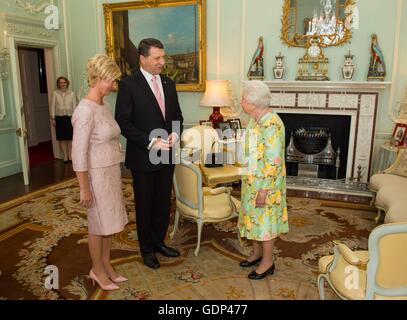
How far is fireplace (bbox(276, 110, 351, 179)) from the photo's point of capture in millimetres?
5363

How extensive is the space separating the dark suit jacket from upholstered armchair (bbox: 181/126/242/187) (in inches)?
56.8

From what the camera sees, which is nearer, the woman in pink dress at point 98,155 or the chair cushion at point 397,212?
the woman in pink dress at point 98,155

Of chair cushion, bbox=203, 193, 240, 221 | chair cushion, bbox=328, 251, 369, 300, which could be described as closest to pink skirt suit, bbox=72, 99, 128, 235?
chair cushion, bbox=203, 193, 240, 221

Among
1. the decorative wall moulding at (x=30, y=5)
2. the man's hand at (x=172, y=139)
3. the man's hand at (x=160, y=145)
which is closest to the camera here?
the man's hand at (x=160, y=145)

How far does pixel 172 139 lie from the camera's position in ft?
8.65

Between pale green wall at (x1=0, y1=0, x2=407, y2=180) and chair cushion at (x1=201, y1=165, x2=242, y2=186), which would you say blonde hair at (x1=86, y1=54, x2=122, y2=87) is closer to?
chair cushion at (x1=201, y1=165, x2=242, y2=186)

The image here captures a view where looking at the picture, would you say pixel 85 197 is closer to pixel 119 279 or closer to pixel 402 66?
pixel 119 279

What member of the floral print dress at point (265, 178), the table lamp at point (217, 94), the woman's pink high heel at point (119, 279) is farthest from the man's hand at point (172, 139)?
the table lamp at point (217, 94)

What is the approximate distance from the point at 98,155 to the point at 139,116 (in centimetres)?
51

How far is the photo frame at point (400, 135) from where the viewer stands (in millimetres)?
4533

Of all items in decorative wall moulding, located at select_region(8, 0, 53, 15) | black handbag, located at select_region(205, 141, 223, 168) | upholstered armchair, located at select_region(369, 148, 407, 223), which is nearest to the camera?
upholstered armchair, located at select_region(369, 148, 407, 223)

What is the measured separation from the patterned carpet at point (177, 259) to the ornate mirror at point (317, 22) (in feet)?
7.91

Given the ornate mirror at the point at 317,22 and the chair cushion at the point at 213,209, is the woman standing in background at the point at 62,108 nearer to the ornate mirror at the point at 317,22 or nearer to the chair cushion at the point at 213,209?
the ornate mirror at the point at 317,22

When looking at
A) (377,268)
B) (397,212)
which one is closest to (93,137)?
(377,268)
